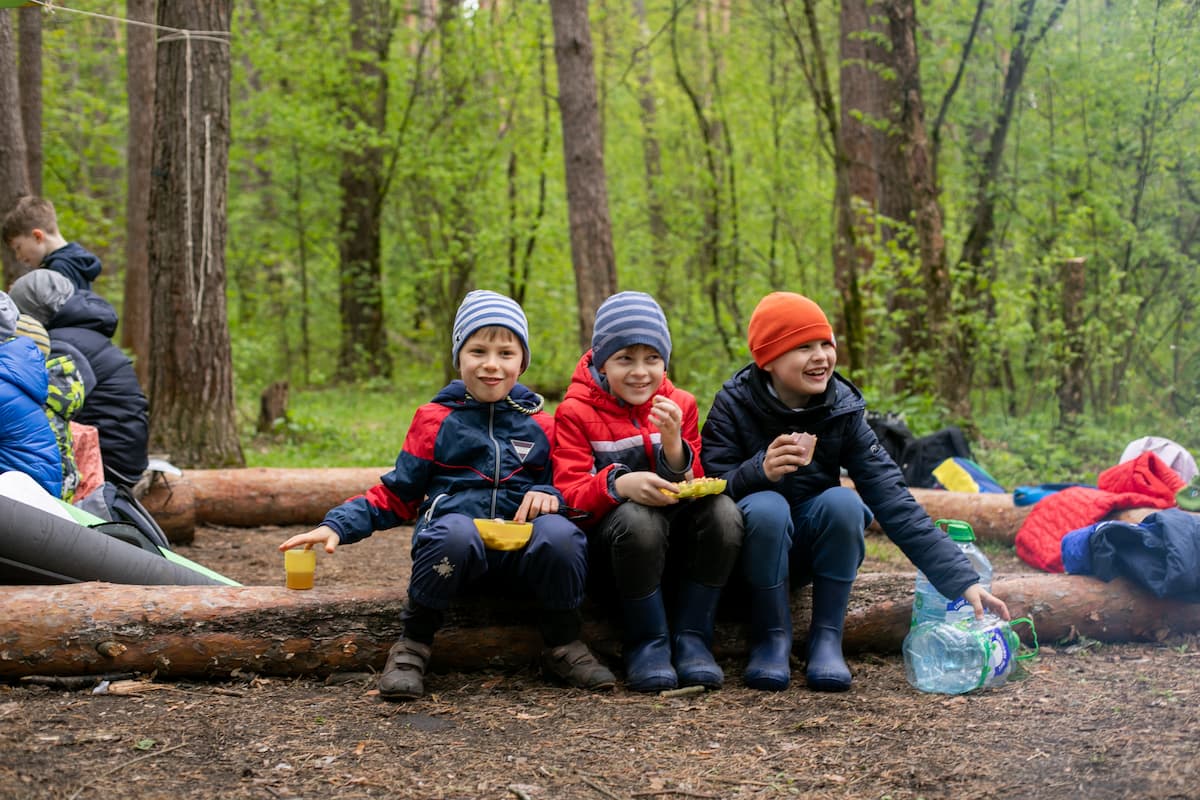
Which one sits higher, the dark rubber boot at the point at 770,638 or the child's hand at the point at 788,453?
the child's hand at the point at 788,453

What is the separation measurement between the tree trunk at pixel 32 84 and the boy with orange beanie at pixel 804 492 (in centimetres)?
941

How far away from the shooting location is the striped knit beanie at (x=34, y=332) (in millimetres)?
4852

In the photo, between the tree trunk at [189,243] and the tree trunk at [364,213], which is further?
the tree trunk at [364,213]

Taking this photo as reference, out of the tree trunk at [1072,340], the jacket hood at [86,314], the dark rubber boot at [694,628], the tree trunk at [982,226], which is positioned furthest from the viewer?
the tree trunk at [1072,340]

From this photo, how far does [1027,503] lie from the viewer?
5.88m

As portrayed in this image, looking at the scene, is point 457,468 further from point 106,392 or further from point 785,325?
point 106,392

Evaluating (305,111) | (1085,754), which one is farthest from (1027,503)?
(305,111)

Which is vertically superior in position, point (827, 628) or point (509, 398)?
point (509, 398)

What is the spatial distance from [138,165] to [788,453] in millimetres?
10165

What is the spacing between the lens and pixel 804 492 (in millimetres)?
3754

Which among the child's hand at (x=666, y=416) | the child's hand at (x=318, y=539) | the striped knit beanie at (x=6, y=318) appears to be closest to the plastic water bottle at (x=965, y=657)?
the child's hand at (x=666, y=416)

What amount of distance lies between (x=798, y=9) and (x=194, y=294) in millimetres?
9946

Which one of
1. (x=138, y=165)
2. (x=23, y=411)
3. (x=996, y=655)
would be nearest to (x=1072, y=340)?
(x=996, y=655)

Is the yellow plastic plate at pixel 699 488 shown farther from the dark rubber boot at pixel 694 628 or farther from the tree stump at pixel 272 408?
the tree stump at pixel 272 408
